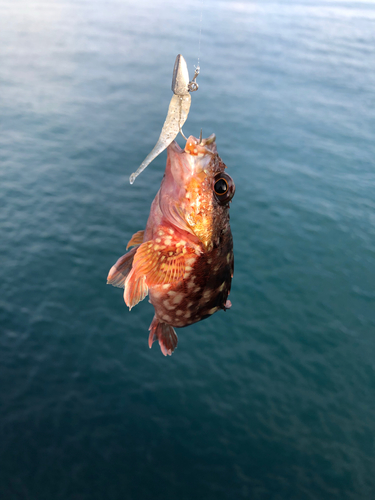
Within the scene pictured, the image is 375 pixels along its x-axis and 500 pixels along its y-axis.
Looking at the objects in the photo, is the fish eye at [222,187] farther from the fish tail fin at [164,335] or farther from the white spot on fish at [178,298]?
the fish tail fin at [164,335]

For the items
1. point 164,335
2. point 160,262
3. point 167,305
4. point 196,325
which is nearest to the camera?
point 160,262

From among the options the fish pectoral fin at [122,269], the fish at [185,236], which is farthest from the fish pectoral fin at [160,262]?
the fish pectoral fin at [122,269]

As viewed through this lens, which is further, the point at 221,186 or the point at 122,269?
the point at 122,269

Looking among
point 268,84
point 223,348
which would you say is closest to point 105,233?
point 223,348

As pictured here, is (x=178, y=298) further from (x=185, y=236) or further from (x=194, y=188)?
(x=194, y=188)

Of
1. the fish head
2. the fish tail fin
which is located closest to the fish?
the fish head

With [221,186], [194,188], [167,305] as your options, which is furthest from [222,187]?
[167,305]

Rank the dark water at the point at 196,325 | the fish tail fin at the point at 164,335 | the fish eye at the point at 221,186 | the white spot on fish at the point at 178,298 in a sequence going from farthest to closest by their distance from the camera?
the dark water at the point at 196,325 → the fish tail fin at the point at 164,335 → the white spot on fish at the point at 178,298 → the fish eye at the point at 221,186
